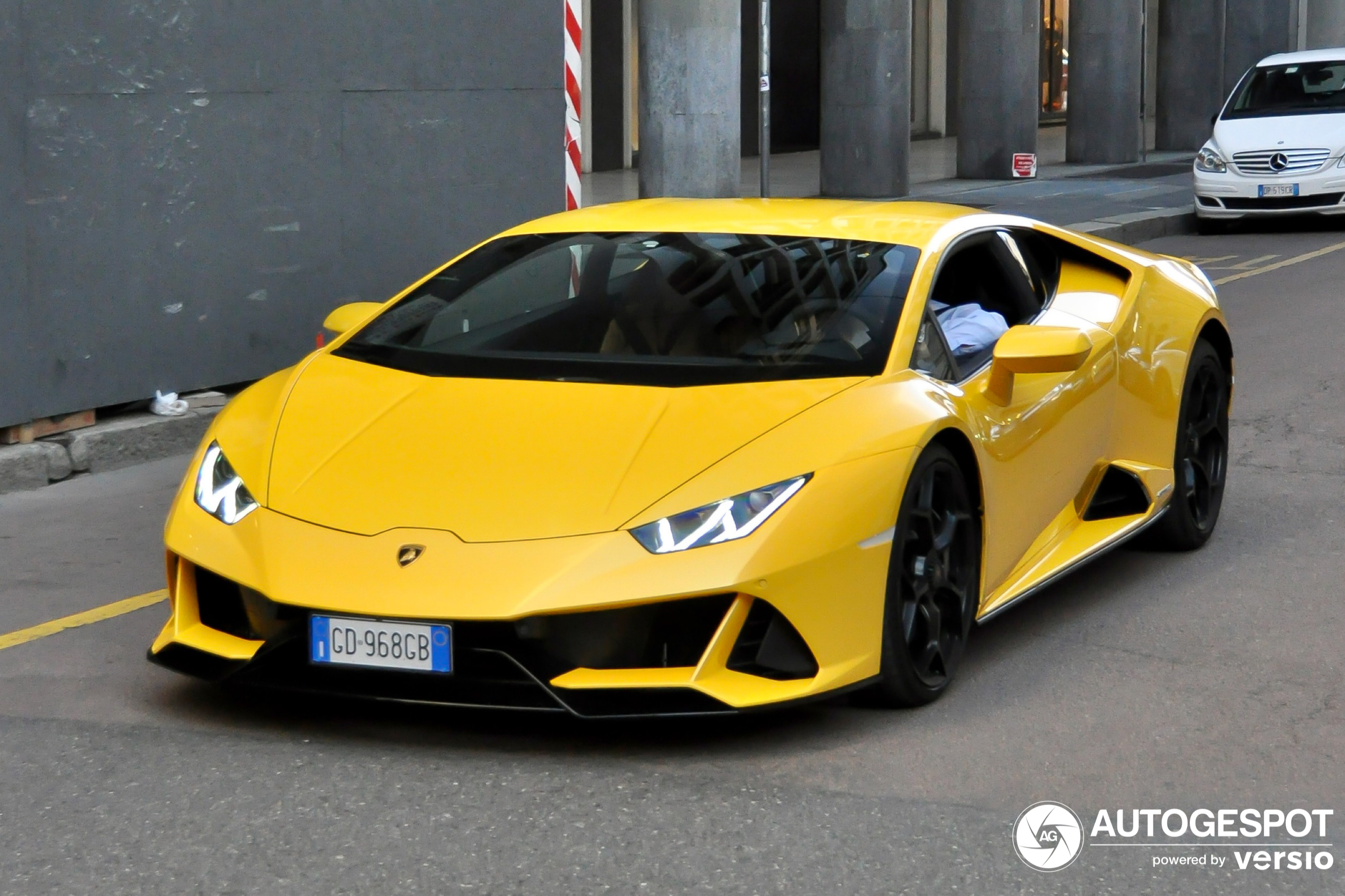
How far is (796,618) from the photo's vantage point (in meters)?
4.25

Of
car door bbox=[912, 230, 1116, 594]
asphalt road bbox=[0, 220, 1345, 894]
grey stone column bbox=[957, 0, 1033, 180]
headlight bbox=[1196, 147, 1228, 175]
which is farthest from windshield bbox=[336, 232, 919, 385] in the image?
grey stone column bbox=[957, 0, 1033, 180]

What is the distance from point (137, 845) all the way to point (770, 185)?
2062cm

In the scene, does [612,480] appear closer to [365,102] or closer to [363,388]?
[363,388]

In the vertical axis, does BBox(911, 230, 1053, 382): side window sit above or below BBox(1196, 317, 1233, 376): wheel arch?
above

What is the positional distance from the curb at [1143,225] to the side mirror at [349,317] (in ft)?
40.3

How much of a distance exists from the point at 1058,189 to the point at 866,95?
9.01 ft

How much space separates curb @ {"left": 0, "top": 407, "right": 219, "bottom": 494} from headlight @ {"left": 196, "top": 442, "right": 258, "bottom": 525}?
3120 mm

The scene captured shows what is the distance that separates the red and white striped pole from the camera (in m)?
10.3

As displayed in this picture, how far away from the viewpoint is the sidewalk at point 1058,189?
61.9 ft

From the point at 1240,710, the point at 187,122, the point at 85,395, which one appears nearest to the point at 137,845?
the point at 1240,710

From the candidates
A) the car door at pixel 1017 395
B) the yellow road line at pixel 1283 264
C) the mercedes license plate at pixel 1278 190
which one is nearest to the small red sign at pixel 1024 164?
the mercedes license plate at pixel 1278 190

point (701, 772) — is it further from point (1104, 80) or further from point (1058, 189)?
point (1104, 80)

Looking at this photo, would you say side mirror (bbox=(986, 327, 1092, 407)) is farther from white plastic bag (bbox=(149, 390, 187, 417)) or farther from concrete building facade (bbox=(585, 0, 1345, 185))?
concrete building facade (bbox=(585, 0, 1345, 185))

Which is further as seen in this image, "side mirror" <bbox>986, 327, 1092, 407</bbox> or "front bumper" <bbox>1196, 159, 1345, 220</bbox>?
"front bumper" <bbox>1196, 159, 1345, 220</bbox>
